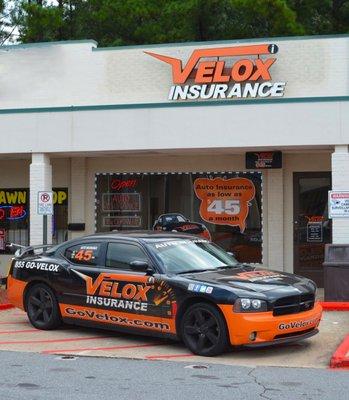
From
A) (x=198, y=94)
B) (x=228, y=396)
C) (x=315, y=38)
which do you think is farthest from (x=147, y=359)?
(x=315, y=38)

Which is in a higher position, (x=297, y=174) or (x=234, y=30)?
(x=234, y=30)

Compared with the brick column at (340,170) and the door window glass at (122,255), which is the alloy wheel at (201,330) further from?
the brick column at (340,170)

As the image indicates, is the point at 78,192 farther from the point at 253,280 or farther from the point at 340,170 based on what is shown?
the point at 253,280

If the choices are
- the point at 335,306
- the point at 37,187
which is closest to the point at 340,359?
the point at 335,306

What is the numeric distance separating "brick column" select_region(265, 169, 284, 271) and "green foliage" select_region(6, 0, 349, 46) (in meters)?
9.07

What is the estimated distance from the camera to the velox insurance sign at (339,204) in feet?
44.5

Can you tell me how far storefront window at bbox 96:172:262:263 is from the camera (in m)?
16.5

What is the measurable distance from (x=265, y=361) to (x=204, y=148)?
286 inches

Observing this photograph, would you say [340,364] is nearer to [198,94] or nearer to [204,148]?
[204,148]

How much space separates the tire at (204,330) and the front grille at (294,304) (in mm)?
713

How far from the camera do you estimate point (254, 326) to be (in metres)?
8.31

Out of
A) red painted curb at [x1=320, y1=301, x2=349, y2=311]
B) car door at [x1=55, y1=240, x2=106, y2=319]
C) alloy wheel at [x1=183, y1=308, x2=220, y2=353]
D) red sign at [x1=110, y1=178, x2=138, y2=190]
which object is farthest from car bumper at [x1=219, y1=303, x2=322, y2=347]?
red sign at [x1=110, y1=178, x2=138, y2=190]

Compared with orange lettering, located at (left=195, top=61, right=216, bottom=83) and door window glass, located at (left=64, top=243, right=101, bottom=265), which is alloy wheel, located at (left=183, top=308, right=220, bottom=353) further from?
orange lettering, located at (left=195, top=61, right=216, bottom=83)

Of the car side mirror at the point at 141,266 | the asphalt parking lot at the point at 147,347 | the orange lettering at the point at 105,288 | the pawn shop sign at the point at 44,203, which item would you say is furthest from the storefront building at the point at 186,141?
the car side mirror at the point at 141,266
